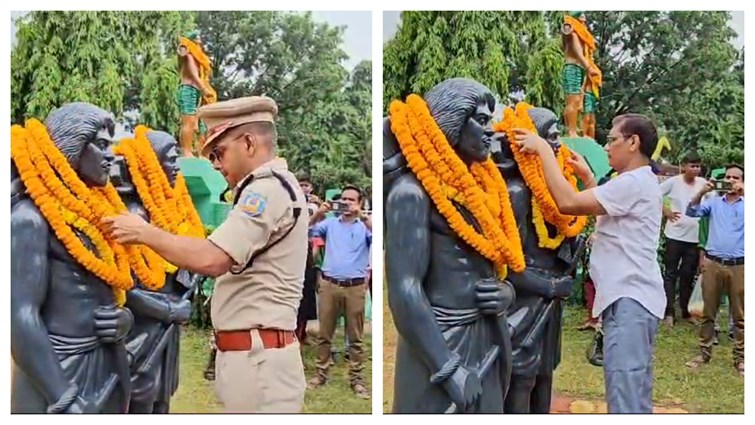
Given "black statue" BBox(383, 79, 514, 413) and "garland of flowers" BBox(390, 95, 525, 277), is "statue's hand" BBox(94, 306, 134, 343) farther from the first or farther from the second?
"garland of flowers" BBox(390, 95, 525, 277)

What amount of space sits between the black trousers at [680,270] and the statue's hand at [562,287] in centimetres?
40

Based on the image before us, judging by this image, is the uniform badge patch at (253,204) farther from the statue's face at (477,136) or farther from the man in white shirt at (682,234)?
the man in white shirt at (682,234)

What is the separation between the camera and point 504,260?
3658 mm

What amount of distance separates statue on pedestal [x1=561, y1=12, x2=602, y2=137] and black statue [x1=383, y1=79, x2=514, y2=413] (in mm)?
457

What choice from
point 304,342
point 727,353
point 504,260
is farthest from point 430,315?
point 727,353

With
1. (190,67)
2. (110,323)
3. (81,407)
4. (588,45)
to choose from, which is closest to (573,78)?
(588,45)

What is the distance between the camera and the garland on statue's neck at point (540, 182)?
383cm

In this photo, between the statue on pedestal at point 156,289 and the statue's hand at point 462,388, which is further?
the statue on pedestal at point 156,289

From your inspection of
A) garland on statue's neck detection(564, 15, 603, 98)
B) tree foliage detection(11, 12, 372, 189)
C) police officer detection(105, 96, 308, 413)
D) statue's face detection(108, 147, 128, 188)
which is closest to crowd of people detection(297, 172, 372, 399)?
tree foliage detection(11, 12, 372, 189)

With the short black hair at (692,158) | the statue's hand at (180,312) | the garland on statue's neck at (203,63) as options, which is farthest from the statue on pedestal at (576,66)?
the statue's hand at (180,312)

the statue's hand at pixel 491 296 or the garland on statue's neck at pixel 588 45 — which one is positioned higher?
the garland on statue's neck at pixel 588 45

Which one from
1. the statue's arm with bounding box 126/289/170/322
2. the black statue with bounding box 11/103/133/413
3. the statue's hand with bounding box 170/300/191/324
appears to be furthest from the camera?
the statue's hand with bounding box 170/300/191/324

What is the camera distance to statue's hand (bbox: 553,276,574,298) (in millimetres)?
3953

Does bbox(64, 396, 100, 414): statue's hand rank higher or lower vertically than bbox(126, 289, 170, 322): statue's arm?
lower
